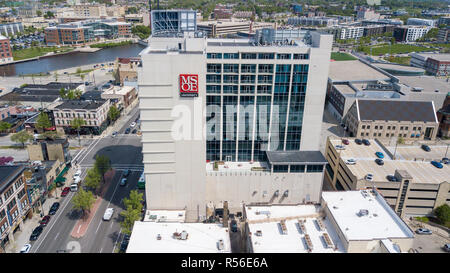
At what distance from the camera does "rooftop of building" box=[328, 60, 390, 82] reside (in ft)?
342

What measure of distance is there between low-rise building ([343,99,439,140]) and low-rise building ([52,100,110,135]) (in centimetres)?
6199

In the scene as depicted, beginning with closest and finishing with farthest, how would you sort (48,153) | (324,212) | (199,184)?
1. (324,212)
2. (199,184)
3. (48,153)

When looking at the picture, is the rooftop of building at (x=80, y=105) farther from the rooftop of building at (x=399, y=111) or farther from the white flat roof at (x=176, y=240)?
the rooftop of building at (x=399, y=111)

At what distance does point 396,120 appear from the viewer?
77812 millimetres

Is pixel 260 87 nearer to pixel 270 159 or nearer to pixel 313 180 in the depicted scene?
pixel 270 159

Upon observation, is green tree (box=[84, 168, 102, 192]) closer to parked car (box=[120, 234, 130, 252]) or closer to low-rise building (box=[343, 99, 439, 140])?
parked car (box=[120, 234, 130, 252])

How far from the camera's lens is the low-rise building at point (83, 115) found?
7862 centimetres

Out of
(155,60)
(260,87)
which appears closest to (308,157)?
(260,87)

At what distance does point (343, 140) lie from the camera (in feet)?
209

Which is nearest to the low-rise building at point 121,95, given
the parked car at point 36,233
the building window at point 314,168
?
the parked car at point 36,233

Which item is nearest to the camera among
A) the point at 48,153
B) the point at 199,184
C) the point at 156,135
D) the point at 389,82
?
the point at 156,135

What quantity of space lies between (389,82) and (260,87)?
237 ft

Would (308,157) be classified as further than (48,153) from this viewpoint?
No

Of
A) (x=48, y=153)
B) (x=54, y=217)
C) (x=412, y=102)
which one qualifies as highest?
(x=412, y=102)
